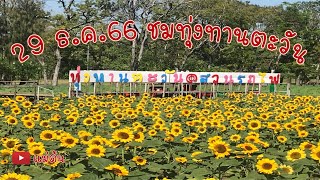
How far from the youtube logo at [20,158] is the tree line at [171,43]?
26.1m

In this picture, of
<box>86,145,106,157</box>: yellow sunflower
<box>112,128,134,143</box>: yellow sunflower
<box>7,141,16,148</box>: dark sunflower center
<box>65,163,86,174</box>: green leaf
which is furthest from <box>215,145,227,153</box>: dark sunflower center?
<box>7,141,16,148</box>: dark sunflower center

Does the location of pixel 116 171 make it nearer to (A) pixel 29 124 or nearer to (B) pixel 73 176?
(B) pixel 73 176

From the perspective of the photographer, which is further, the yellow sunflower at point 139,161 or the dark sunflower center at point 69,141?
the dark sunflower center at point 69,141

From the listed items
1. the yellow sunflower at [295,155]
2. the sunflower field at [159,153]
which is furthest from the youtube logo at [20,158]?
the yellow sunflower at [295,155]

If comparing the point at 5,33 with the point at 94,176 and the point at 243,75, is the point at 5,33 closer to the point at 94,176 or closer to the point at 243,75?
the point at 243,75

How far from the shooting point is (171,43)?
38031 millimetres

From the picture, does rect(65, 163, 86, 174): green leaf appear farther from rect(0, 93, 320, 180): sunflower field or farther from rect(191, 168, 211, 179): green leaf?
rect(191, 168, 211, 179): green leaf

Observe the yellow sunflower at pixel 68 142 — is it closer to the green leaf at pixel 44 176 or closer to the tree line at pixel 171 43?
the green leaf at pixel 44 176

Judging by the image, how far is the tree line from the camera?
98.0ft

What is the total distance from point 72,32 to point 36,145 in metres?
25.7

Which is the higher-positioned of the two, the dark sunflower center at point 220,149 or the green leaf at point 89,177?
the dark sunflower center at point 220,149

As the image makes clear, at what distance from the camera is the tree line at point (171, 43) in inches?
1176


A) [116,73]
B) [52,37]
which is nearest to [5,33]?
[52,37]

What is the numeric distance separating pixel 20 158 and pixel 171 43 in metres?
35.4
